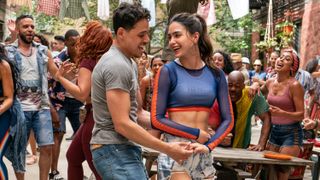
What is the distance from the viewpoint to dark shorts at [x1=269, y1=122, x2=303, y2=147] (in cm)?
671

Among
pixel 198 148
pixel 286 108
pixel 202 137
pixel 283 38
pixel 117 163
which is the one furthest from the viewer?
pixel 283 38

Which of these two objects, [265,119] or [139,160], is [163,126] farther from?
[265,119]

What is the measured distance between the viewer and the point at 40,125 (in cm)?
682

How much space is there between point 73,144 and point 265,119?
7.85ft

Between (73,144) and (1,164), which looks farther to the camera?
(1,164)

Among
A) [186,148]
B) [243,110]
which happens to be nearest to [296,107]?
[243,110]

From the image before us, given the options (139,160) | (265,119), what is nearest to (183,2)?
(265,119)

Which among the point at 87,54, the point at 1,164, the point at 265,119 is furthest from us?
the point at 265,119

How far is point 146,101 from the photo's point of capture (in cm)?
759

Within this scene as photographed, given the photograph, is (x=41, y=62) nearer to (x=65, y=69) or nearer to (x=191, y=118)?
(x=65, y=69)

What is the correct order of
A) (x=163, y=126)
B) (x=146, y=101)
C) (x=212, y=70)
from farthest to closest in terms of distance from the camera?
(x=146, y=101) < (x=212, y=70) < (x=163, y=126)

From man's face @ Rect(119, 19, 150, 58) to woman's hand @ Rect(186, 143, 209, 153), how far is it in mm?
698

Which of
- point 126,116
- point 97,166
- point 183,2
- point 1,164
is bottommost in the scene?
point 1,164

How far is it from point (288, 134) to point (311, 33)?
1351cm
